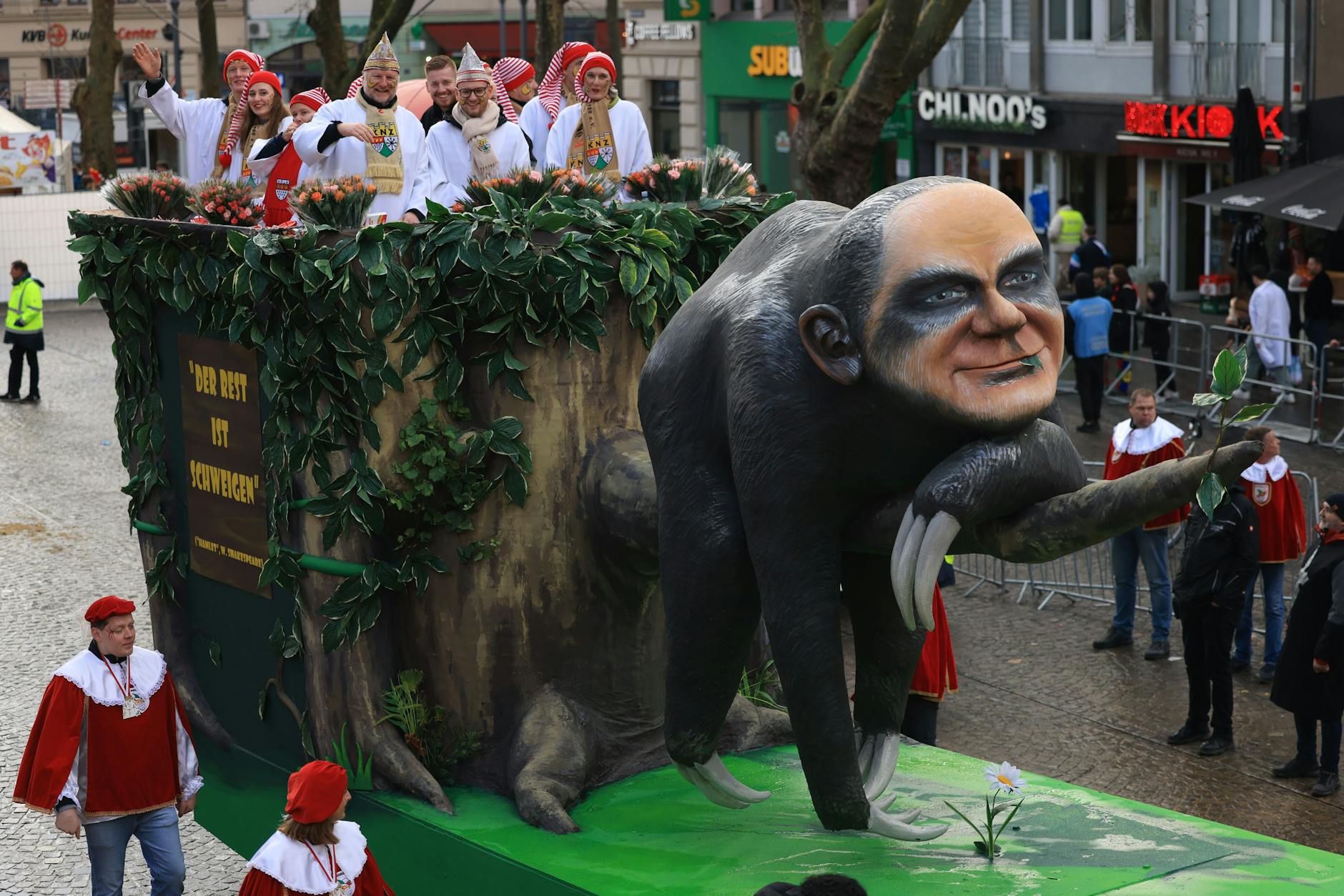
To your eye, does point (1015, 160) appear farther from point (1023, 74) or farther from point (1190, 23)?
Answer: point (1190, 23)

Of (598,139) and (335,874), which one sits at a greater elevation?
(598,139)

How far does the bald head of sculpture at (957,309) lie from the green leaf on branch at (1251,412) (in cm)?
52

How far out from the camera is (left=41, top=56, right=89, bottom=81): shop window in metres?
54.2

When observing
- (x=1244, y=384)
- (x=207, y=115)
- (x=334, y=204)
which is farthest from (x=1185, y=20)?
(x=334, y=204)

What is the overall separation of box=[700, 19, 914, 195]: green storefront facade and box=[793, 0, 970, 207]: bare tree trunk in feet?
54.5

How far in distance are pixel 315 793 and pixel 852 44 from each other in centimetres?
1282

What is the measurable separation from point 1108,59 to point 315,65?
1163 inches

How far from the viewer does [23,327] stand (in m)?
→ 21.1

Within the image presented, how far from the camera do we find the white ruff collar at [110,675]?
7.17 metres

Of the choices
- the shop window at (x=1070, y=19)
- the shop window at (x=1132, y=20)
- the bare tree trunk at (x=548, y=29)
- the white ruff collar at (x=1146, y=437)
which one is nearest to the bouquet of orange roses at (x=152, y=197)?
the white ruff collar at (x=1146, y=437)

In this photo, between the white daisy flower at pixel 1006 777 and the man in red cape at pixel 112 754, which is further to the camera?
the man in red cape at pixel 112 754

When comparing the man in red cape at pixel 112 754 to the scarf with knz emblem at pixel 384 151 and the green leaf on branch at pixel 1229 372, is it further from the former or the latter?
the green leaf on branch at pixel 1229 372

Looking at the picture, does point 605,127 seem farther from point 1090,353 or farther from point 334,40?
point 334,40

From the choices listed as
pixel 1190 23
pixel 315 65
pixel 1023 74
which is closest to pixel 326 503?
pixel 1190 23
